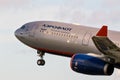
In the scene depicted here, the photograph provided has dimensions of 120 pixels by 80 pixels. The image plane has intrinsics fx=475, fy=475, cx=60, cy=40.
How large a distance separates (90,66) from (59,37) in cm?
907

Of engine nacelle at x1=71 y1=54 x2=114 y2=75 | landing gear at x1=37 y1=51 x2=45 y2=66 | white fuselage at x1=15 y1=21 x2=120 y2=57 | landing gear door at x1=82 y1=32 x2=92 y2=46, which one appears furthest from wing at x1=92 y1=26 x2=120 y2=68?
landing gear at x1=37 y1=51 x2=45 y2=66

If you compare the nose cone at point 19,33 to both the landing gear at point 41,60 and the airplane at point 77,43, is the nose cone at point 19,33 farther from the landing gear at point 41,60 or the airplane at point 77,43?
the landing gear at point 41,60

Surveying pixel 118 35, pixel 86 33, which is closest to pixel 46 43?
pixel 86 33

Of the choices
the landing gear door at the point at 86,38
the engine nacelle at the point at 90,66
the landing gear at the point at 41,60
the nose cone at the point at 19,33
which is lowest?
the landing gear at the point at 41,60

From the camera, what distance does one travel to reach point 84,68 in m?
40.3

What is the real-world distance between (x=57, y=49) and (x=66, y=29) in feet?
7.42

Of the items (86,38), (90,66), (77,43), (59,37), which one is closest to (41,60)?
(59,37)

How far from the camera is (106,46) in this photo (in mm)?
39281

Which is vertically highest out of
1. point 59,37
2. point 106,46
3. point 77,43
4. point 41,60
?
point 106,46

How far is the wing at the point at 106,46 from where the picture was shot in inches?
1492

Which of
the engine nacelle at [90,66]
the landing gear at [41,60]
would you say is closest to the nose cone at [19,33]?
the landing gear at [41,60]

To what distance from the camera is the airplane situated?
130ft

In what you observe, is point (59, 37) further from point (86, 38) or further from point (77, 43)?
point (86, 38)

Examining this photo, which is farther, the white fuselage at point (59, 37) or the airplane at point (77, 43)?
the white fuselage at point (59, 37)
